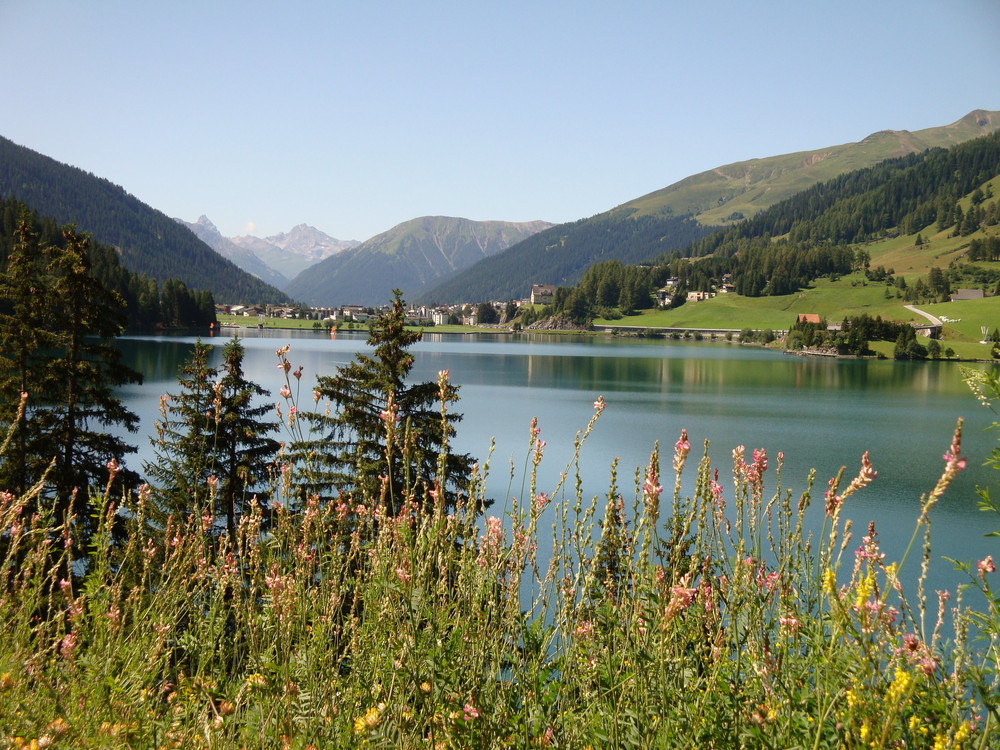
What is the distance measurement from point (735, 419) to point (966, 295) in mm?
127016

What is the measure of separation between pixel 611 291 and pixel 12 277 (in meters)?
183

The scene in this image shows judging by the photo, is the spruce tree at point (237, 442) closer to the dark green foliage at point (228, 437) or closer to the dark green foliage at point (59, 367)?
the dark green foliage at point (228, 437)

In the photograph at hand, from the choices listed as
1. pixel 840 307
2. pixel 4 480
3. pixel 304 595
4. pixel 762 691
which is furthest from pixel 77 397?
pixel 840 307

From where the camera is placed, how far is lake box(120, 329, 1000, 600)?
23.8 meters

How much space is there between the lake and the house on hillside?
6498 cm

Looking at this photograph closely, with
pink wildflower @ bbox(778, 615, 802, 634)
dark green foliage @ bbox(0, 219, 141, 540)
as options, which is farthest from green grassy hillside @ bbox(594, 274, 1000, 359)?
pink wildflower @ bbox(778, 615, 802, 634)

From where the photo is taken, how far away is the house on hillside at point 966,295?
457 feet

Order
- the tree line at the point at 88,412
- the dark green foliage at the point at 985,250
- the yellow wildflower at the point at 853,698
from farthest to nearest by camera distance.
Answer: the dark green foliage at the point at 985,250
the tree line at the point at 88,412
the yellow wildflower at the point at 853,698

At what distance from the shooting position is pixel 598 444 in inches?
1272

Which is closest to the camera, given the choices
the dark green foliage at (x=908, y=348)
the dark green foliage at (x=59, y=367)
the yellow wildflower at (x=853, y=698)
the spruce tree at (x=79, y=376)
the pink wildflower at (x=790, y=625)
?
the yellow wildflower at (x=853, y=698)

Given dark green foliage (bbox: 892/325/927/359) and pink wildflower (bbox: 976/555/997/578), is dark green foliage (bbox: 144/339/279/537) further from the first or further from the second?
dark green foliage (bbox: 892/325/927/359)

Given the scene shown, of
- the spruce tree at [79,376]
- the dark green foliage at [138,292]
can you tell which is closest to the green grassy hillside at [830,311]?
the dark green foliage at [138,292]

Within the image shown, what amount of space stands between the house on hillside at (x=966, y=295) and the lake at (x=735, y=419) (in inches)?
2558

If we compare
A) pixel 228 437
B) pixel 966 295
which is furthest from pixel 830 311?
pixel 228 437
